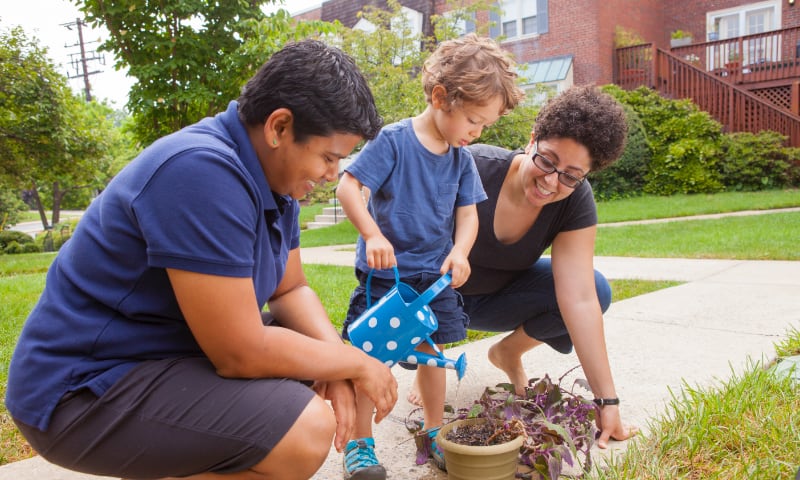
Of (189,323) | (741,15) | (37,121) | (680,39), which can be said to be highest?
(741,15)

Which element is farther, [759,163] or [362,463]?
[759,163]

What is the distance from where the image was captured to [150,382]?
4.48 feet

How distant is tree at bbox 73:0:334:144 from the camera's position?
6688mm

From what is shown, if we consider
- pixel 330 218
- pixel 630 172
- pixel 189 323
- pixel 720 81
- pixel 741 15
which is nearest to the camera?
pixel 189 323

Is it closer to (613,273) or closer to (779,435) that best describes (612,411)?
(779,435)

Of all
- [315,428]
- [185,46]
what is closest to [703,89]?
[185,46]

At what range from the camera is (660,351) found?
10.5 feet

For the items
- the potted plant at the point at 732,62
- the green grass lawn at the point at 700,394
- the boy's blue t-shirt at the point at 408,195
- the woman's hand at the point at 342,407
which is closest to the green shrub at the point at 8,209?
the green grass lawn at the point at 700,394

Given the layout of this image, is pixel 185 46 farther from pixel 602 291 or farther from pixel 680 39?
pixel 680 39

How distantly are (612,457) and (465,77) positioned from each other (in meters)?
1.35

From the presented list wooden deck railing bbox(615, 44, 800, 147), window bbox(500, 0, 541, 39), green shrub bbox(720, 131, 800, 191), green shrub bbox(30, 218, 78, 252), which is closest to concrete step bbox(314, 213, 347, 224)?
green shrub bbox(30, 218, 78, 252)

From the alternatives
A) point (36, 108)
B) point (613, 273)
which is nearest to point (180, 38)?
point (36, 108)

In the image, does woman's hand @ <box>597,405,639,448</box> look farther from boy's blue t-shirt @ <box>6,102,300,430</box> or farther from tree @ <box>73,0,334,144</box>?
tree @ <box>73,0,334,144</box>

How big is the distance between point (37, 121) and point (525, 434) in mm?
9054
